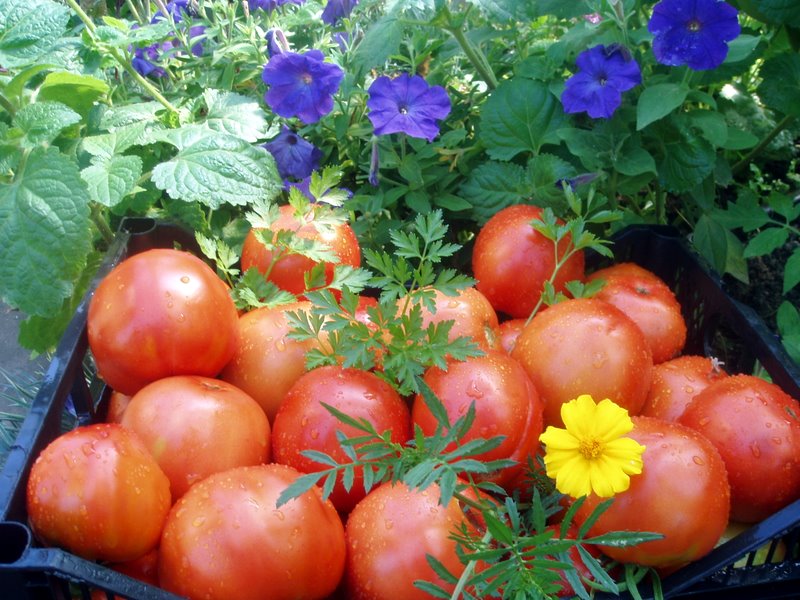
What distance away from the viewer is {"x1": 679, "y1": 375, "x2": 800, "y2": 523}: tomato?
3.09 feet

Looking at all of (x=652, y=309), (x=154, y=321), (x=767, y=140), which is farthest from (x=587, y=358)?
(x=767, y=140)

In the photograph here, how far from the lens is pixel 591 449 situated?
85 cm

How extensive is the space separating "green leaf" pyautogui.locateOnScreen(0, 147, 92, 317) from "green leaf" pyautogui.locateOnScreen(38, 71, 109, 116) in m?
0.18

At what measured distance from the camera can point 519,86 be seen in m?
1.40

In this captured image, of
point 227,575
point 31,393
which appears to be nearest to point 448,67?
point 31,393

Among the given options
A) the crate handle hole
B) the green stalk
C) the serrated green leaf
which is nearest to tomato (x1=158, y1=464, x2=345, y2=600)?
the crate handle hole

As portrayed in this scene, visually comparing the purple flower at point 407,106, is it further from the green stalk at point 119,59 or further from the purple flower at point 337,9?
the green stalk at point 119,59

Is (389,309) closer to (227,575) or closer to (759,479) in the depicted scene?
(227,575)

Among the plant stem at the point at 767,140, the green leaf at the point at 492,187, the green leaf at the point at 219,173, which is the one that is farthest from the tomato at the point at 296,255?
the plant stem at the point at 767,140

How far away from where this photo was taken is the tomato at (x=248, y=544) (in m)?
0.80

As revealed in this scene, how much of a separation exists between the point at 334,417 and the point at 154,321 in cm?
27

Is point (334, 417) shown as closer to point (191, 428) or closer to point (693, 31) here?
point (191, 428)

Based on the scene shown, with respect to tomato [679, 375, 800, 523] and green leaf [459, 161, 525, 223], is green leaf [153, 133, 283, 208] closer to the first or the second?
green leaf [459, 161, 525, 223]

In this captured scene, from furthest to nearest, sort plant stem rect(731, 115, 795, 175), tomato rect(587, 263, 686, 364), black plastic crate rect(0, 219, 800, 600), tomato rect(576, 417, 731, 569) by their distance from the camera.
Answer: plant stem rect(731, 115, 795, 175) → tomato rect(587, 263, 686, 364) → tomato rect(576, 417, 731, 569) → black plastic crate rect(0, 219, 800, 600)
